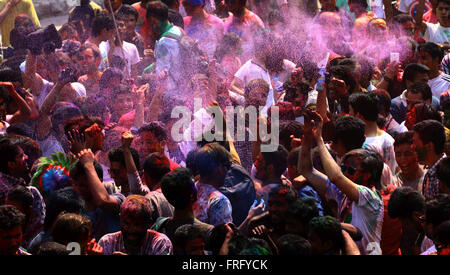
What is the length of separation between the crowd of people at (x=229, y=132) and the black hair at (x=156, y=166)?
1 centimetres

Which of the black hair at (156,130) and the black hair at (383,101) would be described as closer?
the black hair at (156,130)

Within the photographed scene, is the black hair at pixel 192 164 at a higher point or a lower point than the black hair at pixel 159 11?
higher

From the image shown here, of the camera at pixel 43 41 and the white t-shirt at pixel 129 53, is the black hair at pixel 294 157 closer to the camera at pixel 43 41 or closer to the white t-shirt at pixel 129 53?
the camera at pixel 43 41

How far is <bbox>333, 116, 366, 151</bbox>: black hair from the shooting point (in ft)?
17.2

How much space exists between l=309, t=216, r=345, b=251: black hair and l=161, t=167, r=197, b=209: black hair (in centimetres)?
81

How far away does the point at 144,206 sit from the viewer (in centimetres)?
433

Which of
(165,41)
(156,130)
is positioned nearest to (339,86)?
(156,130)

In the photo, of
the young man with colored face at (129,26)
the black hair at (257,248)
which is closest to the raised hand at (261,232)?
the black hair at (257,248)

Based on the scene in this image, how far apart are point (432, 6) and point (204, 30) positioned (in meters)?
3.12

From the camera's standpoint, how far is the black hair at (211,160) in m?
4.97

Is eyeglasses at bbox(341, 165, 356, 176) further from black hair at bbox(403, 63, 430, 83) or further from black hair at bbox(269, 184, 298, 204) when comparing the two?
black hair at bbox(403, 63, 430, 83)

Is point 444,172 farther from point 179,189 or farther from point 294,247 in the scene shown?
point 179,189

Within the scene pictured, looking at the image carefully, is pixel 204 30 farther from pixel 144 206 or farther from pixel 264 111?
pixel 144 206
